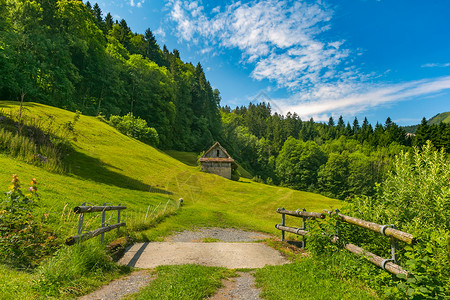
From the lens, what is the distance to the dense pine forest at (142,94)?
43.0 m

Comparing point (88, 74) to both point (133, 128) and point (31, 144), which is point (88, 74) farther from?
point (31, 144)

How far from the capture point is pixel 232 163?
48.3 meters

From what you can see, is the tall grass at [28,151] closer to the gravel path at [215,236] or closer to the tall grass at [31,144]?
the tall grass at [31,144]

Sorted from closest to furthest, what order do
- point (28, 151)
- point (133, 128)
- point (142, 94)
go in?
point (28, 151)
point (133, 128)
point (142, 94)

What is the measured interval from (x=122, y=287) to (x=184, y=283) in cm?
138

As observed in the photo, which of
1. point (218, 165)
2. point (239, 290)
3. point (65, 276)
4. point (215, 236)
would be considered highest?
point (218, 165)

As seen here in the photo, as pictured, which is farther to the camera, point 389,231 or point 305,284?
point 305,284

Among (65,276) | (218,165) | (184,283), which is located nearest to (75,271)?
(65,276)

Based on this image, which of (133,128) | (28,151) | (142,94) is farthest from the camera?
(142,94)

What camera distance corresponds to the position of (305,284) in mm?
5047

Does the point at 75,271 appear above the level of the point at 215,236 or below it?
above

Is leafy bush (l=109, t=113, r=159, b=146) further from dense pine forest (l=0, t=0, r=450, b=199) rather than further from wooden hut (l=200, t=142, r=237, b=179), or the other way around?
wooden hut (l=200, t=142, r=237, b=179)

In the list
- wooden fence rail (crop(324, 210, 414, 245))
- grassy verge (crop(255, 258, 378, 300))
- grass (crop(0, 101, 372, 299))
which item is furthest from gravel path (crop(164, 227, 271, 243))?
wooden fence rail (crop(324, 210, 414, 245))

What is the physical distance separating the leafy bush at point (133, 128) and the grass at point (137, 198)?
8.66 m
